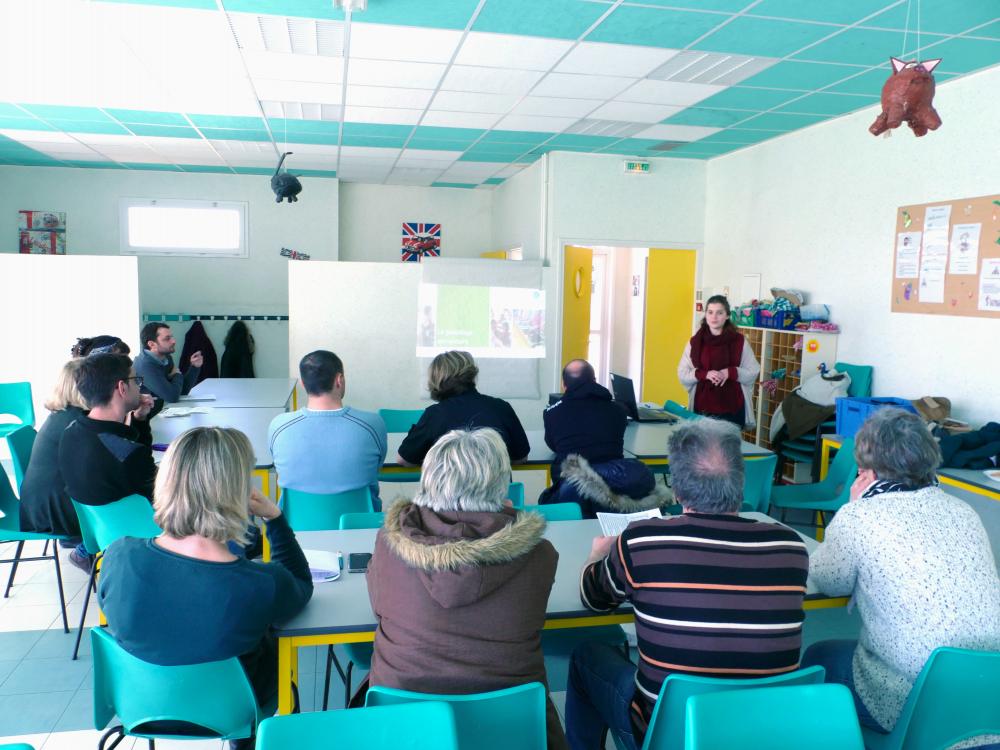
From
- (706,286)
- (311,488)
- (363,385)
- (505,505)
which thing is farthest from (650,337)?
(505,505)

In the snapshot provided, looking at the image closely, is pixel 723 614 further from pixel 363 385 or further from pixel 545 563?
pixel 363 385

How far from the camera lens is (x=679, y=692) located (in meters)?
1.66

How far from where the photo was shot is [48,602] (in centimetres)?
380

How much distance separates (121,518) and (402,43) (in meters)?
2.97

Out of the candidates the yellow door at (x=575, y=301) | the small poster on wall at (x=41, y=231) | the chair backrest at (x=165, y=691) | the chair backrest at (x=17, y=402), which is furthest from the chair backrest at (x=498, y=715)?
the small poster on wall at (x=41, y=231)

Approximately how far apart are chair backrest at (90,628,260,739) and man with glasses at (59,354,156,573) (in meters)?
1.08

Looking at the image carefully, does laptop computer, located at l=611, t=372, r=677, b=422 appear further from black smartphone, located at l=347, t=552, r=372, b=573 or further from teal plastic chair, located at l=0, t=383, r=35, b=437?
teal plastic chair, located at l=0, t=383, r=35, b=437

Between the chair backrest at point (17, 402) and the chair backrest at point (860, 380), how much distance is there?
18.8 ft

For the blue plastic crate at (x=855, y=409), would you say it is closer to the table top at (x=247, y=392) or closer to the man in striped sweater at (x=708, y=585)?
the man in striped sweater at (x=708, y=585)

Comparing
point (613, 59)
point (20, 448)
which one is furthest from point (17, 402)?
point (613, 59)

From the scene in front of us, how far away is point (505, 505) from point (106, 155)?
790cm

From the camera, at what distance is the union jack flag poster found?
1026cm

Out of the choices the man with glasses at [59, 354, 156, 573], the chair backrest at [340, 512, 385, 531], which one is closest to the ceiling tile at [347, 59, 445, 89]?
the man with glasses at [59, 354, 156, 573]

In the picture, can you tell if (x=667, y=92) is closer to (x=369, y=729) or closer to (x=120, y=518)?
(x=120, y=518)
